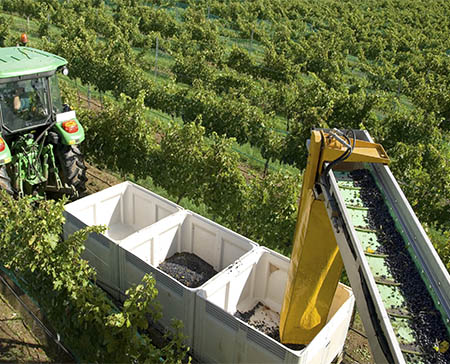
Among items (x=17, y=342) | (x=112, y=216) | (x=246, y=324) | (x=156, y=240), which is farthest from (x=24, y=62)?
(x=246, y=324)

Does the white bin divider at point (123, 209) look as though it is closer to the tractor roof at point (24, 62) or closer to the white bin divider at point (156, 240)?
the white bin divider at point (156, 240)

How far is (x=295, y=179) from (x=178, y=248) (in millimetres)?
2232

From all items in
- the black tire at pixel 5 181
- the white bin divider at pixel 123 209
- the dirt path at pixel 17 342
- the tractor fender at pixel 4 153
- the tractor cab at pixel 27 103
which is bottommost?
the dirt path at pixel 17 342

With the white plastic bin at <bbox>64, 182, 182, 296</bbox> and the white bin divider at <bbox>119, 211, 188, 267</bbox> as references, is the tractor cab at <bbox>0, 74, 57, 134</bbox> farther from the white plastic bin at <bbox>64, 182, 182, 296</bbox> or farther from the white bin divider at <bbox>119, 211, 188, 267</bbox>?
the white bin divider at <bbox>119, 211, 188, 267</bbox>

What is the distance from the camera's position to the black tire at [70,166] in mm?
8695

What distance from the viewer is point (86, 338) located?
5.19m

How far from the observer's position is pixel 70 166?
871 centimetres

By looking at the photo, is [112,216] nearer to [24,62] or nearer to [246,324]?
[24,62]

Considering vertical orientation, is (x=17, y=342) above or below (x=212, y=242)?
below

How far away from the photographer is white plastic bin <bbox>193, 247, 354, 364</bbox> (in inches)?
204

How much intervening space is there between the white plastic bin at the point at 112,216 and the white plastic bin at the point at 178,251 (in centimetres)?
23

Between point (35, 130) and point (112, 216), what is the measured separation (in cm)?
208

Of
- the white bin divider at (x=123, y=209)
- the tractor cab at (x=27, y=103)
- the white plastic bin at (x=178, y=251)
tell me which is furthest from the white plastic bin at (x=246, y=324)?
the tractor cab at (x=27, y=103)

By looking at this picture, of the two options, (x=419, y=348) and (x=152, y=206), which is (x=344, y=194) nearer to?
(x=419, y=348)
